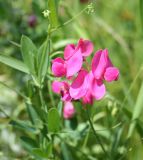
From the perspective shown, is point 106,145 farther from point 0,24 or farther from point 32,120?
point 0,24

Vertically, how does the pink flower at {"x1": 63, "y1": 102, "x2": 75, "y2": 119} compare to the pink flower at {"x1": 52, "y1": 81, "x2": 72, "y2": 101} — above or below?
below

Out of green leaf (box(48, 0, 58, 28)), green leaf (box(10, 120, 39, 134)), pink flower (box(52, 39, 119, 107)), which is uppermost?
green leaf (box(48, 0, 58, 28))

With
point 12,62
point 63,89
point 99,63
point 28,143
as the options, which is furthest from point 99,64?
point 28,143

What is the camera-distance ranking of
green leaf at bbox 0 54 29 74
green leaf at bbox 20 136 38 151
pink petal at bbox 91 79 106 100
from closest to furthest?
pink petal at bbox 91 79 106 100 → green leaf at bbox 0 54 29 74 → green leaf at bbox 20 136 38 151

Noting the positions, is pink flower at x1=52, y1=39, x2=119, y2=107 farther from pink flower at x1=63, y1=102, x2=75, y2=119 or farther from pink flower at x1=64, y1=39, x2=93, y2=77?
pink flower at x1=63, y1=102, x2=75, y2=119

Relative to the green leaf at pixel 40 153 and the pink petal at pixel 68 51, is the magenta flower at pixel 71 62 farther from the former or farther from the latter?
the green leaf at pixel 40 153

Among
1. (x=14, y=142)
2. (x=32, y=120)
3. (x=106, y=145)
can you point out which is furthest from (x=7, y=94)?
(x=32, y=120)

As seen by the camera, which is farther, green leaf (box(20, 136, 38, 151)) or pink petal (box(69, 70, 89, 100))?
green leaf (box(20, 136, 38, 151))

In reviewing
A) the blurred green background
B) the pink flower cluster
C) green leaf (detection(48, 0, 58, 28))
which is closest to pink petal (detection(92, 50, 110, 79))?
the pink flower cluster
